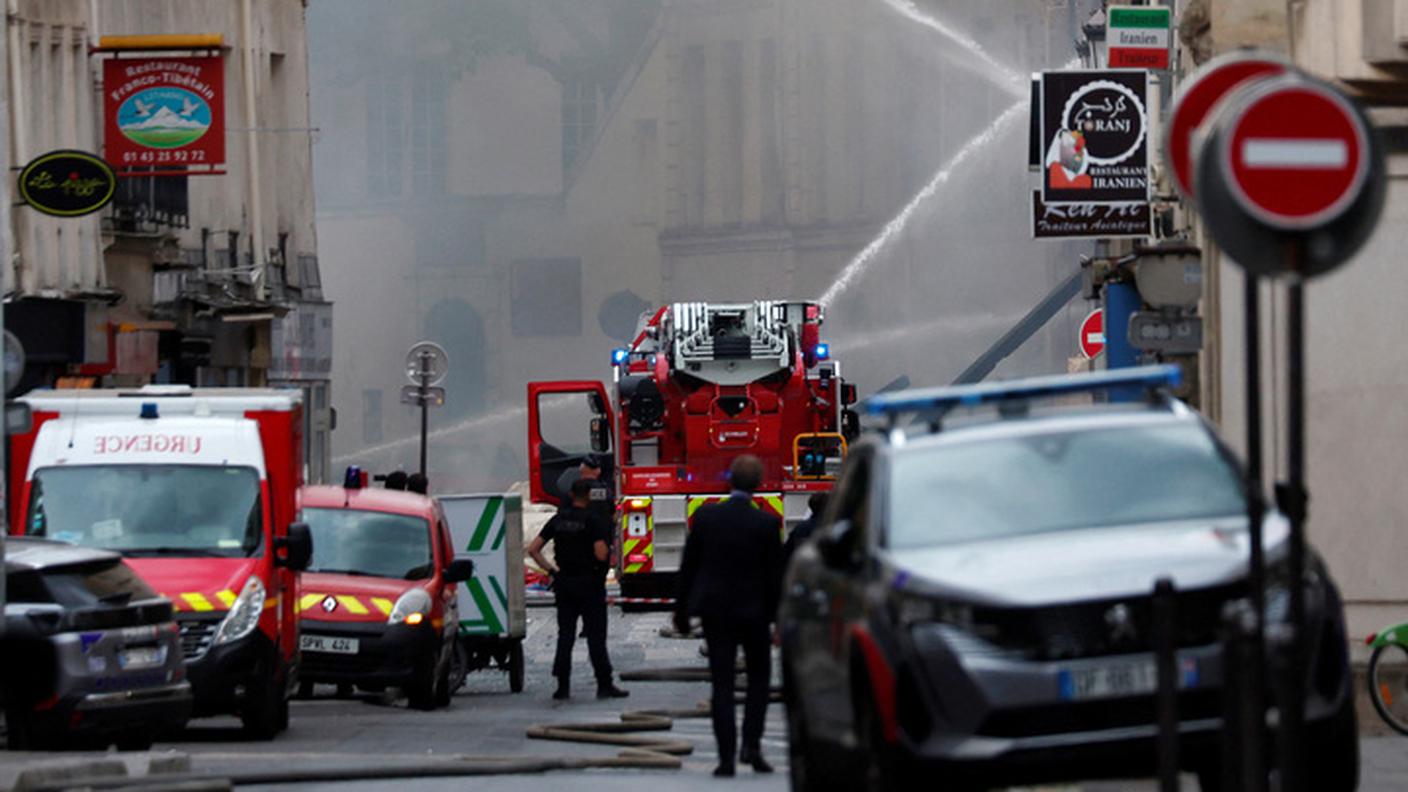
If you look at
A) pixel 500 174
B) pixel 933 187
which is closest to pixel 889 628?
pixel 933 187

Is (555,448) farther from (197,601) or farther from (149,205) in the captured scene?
(197,601)

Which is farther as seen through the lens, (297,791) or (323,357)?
(323,357)

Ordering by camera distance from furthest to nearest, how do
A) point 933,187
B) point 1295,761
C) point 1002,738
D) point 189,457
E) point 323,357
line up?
point 933,187 → point 323,357 → point 189,457 → point 1002,738 → point 1295,761

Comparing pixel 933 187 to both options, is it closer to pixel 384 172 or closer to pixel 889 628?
pixel 384 172

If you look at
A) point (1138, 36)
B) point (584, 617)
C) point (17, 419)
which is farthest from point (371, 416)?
point (17, 419)

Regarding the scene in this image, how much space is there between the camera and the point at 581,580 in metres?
22.4

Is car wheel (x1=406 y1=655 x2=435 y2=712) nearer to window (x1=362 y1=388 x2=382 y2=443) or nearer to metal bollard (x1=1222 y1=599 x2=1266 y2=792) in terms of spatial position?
metal bollard (x1=1222 y1=599 x2=1266 y2=792)

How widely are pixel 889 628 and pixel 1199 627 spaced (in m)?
1.05

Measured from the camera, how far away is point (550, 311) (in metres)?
74.6

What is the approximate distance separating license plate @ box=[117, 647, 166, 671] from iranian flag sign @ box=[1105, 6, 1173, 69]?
1320 cm

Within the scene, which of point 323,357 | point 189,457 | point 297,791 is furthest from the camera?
point 323,357

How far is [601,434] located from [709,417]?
94.3 inches

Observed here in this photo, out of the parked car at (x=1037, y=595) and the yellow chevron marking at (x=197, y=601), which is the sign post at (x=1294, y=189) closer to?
the parked car at (x=1037, y=595)

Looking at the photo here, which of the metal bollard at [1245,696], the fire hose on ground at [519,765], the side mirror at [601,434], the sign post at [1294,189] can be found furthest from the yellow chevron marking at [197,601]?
the side mirror at [601,434]
